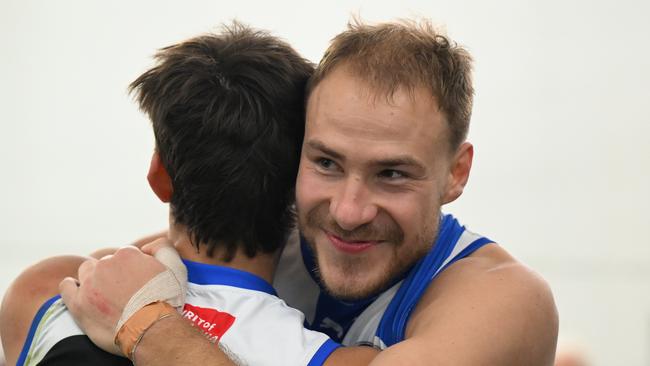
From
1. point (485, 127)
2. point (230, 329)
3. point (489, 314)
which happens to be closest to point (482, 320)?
point (489, 314)

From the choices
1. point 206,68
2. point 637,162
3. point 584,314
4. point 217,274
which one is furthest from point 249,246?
point 637,162

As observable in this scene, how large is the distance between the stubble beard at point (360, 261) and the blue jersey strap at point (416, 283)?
0.03 m

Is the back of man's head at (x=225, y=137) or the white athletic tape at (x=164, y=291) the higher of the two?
the back of man's head at (x=225, y=137)

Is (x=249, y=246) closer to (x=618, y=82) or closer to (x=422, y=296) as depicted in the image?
(x=422, y=296)

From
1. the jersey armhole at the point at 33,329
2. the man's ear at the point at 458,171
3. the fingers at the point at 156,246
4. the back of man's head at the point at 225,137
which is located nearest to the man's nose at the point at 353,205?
the back of man's head at the point at 225,137

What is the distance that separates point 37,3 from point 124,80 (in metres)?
1.30

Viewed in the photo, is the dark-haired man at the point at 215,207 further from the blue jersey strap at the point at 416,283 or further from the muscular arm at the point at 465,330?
the blue jersey strap at the point at 416,283

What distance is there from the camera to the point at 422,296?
6.40 ft

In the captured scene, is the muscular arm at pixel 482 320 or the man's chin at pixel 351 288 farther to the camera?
the man's chin at pixel 351 288

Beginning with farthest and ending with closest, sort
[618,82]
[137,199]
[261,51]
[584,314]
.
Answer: [618,82] → [137,199] → [584,314] → [261,51]

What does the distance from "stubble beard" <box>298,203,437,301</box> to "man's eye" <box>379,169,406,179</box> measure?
96mm

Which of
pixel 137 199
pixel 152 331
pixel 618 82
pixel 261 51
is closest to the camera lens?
pixel 152 331

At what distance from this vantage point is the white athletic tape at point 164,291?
175 centimetres

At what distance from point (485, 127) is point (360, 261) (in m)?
6.65
